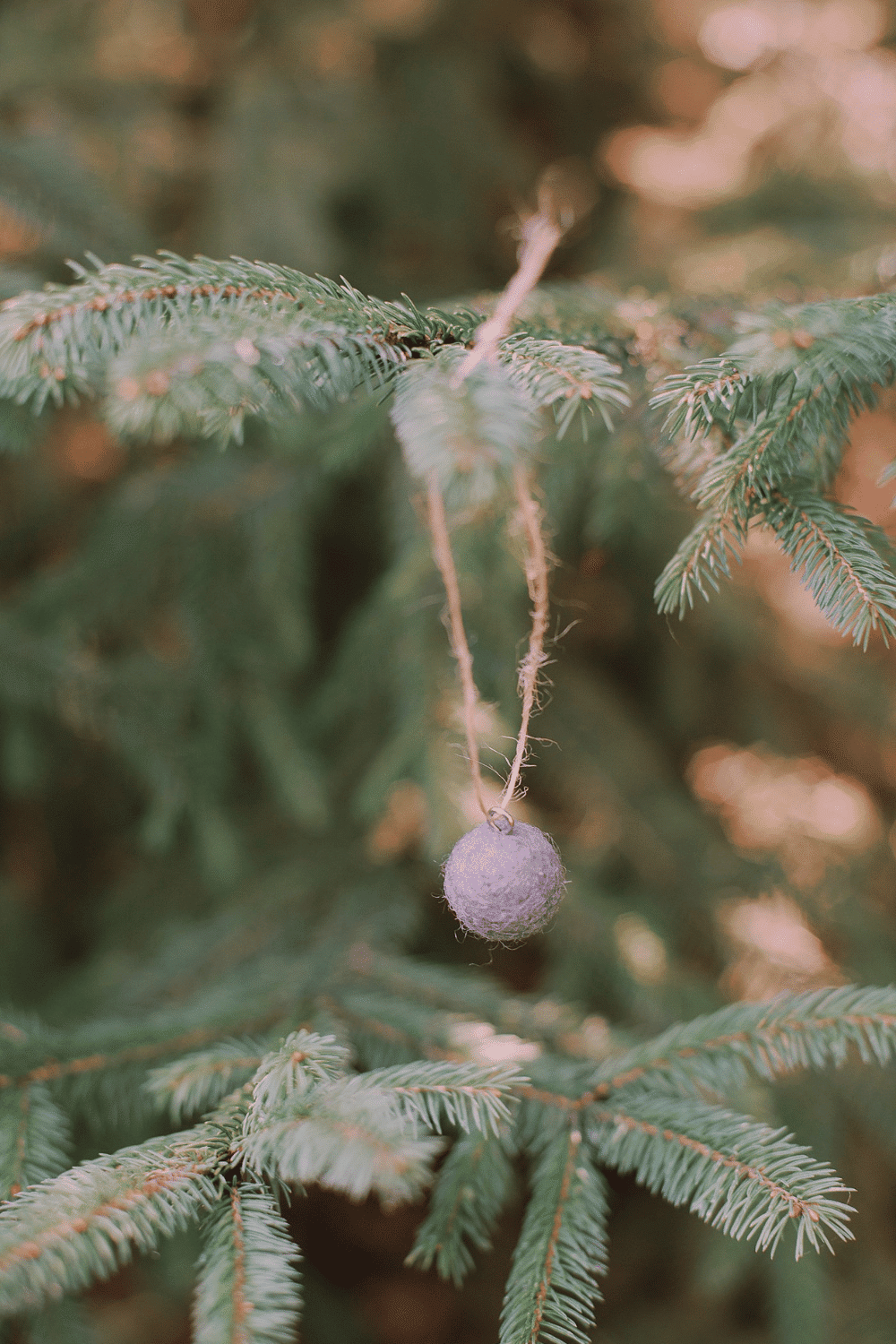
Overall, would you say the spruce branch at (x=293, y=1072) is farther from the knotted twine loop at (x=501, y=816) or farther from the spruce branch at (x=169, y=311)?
the spruce branch at (x=169, y=311)

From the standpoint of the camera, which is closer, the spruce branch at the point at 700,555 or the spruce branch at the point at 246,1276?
the spruce branch at the point at 246,1276

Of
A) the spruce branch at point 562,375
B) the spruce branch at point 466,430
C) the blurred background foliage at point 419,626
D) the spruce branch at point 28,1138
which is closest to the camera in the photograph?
the spruce branch at point 466,430

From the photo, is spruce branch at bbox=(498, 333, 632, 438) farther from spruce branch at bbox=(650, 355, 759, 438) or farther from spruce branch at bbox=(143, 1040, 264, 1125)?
spruce branch at bbox=(143, 1040, 264, 1125)

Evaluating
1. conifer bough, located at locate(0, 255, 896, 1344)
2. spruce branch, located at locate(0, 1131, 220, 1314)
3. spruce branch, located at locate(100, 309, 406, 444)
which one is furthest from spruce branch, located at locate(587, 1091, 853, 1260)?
spruce branch, located at locate(100, 309, 406, 444)

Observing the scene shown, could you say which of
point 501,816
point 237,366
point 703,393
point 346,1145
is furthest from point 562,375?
point 346,1145

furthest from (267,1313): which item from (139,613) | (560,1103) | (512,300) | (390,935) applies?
(139,613)

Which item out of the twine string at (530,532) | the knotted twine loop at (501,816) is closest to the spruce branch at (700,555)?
Answer: the twine string at (530,532)
